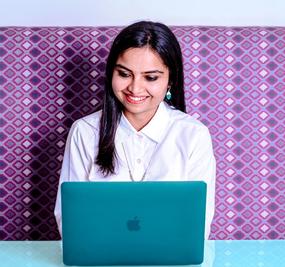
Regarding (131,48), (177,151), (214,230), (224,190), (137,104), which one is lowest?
(214,230)

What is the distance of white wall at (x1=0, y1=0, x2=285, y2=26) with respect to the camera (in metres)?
1.79

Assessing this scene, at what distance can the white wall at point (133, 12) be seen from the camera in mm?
1787

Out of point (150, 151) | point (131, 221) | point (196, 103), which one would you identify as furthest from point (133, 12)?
point (131, 221)

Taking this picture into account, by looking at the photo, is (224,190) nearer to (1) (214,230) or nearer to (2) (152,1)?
(1) (214,230)

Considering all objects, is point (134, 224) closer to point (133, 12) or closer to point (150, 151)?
point (150, 151)

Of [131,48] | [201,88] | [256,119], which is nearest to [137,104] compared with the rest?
[131,48]

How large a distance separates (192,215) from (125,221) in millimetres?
127

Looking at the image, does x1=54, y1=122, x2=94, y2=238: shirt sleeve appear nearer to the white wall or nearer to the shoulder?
the shoulder

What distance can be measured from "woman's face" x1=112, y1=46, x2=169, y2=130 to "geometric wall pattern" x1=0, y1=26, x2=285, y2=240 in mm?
198

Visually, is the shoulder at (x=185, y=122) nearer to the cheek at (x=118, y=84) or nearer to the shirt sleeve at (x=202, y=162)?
the shirt sleeve at (x=202, y=162)

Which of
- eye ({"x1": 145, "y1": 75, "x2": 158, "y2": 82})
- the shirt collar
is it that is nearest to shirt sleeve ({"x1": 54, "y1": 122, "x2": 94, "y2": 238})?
the shirt collar

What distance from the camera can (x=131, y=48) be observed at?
143cm

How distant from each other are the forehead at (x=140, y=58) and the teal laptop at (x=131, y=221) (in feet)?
1.56

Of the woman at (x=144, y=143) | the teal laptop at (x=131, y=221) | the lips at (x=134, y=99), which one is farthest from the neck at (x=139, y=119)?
the teal laptop at (x=131, y=221)
